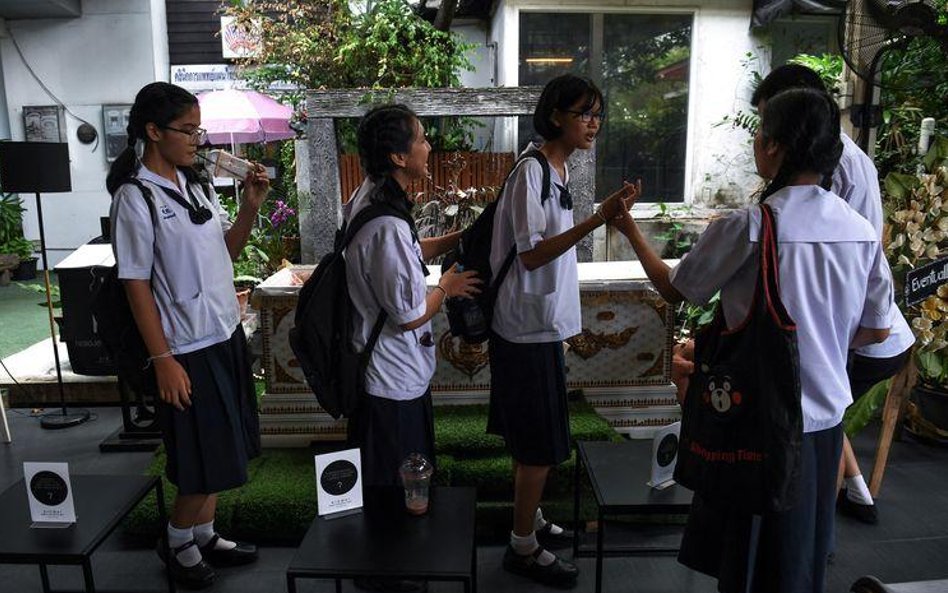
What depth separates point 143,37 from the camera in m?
9.15

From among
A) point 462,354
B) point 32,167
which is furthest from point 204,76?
point 462,354

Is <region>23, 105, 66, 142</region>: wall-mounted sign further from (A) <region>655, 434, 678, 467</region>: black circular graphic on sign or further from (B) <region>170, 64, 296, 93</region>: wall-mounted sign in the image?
(A) <region>655, 434, 678, 467</region>: black circular graphic on sign

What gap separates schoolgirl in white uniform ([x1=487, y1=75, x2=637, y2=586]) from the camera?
2156 millimetres

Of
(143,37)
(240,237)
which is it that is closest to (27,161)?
(240,237)

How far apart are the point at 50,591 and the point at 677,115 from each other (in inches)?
243

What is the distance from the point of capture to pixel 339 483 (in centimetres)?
204

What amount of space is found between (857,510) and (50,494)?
295cm

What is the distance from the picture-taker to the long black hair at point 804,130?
4.88 ft

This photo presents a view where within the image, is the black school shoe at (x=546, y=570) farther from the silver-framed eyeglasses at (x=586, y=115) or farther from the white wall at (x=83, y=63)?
the white wall at (x=83, y=63)

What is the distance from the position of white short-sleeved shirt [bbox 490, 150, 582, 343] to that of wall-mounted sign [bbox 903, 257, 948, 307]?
5.03ft

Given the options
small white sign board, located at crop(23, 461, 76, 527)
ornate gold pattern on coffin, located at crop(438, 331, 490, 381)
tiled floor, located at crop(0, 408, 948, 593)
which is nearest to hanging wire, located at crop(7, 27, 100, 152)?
ornate gold pattern on coffin, located at crop(438, 331, 490, 381)

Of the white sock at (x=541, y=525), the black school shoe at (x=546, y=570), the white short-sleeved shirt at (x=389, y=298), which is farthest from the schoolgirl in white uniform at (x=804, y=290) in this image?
the white sock at (x=541, y=525)

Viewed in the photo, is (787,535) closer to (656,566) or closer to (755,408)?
(755,408)

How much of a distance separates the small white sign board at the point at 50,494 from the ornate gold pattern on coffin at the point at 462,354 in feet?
5.87
